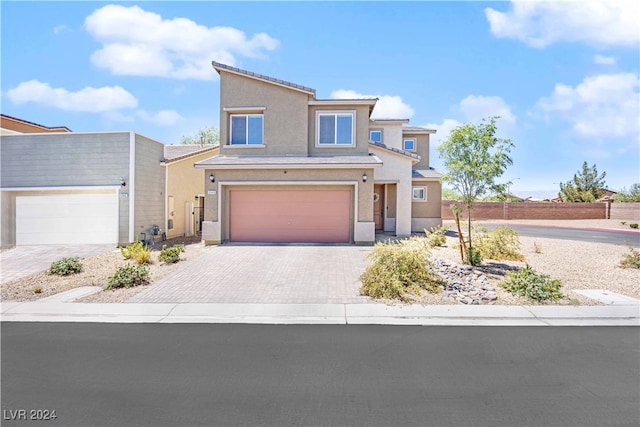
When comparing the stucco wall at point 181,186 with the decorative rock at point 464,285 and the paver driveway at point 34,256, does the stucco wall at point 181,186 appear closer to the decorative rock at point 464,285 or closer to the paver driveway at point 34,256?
the paver driveway at point 34,256

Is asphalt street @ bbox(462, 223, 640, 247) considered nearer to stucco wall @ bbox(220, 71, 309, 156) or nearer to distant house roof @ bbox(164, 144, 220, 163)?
stucco wall @ bbox(220, 71, 309, 156)

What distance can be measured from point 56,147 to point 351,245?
14.9 m

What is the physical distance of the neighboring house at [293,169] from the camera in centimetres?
1521

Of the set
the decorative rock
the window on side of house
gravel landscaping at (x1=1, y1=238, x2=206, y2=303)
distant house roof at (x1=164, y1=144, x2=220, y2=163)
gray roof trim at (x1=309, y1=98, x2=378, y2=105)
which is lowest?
gravel landscaping at (x1=1, y1=238, x2=206, y2=303)

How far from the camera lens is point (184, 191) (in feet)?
67.1

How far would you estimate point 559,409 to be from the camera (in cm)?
380

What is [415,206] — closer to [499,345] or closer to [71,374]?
[499,345]

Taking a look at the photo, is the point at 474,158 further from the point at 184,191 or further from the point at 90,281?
the point at 184,191

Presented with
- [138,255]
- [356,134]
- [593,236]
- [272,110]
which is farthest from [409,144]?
[138,255]

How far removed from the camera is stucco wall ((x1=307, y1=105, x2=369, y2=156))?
16.7 meters

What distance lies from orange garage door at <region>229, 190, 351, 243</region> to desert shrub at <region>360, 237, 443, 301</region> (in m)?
6.01

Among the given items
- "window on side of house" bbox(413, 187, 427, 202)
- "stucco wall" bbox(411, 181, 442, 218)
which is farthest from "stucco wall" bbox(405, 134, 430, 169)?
"window on side of house" bbox(413, 187, 427, 202)

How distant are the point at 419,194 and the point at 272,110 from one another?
10.2 meters

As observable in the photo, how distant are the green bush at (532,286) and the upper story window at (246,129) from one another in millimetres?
12504
